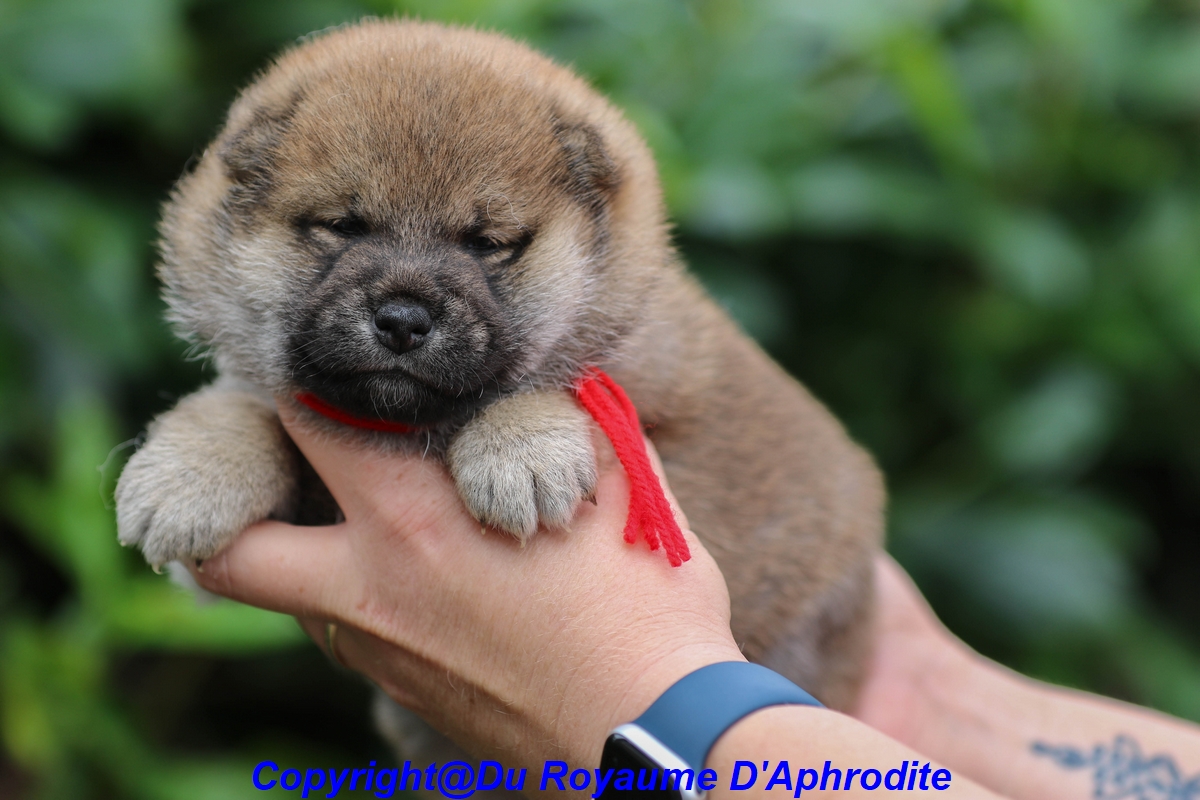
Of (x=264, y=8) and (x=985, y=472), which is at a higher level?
(x=264, y=8)

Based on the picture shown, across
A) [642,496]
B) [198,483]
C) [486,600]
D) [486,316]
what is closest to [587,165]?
[486,316]

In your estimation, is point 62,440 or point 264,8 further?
point 264,8

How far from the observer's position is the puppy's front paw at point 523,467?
1745 mm

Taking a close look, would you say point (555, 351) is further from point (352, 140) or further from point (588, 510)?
point (352, 140)

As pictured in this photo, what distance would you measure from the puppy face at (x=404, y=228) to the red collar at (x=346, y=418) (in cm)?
4

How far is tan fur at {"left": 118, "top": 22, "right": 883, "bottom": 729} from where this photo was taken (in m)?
1.74

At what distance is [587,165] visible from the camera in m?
1.99

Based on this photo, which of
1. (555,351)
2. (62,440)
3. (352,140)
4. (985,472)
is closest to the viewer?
(352,140)

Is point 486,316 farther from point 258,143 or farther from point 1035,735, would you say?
point 1035,735

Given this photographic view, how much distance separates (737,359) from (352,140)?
109cm

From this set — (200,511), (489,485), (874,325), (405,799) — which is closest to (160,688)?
(405,799)

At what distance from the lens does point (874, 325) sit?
3.83m

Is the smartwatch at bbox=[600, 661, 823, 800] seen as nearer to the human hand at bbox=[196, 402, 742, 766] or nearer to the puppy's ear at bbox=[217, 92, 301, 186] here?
the human hand at bbox=[196, 402, 742, 766]

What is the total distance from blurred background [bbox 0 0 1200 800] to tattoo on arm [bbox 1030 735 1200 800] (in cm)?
119
